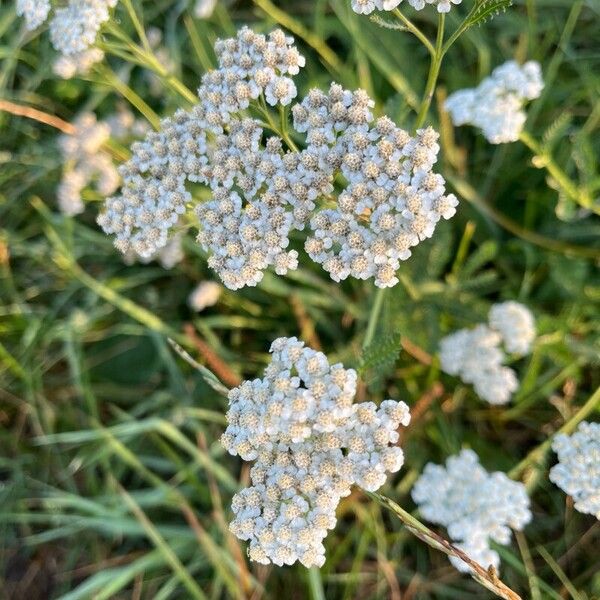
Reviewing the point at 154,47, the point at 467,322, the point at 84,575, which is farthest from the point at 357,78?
the point at 84,575

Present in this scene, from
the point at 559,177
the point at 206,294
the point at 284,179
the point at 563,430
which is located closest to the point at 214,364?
the point at 206,294

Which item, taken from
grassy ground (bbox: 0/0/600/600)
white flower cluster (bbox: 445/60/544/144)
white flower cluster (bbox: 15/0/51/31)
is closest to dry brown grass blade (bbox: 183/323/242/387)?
grassy ground (bbox: 0/0/600/600)

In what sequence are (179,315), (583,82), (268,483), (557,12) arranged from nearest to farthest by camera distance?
(268,483), (583,82), (557,12), (179,315)

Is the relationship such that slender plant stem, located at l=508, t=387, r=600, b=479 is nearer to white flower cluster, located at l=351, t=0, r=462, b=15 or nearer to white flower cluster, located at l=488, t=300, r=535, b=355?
white flower cluster, located at l=488, t=300, r=535, b=355

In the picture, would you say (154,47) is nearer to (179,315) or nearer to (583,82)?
(179,315)

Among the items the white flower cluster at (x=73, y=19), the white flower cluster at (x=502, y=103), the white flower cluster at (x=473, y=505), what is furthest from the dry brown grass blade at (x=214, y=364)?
the white flower cluster at (x=502, y=103)

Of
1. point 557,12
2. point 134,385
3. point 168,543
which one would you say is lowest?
point 168,543
